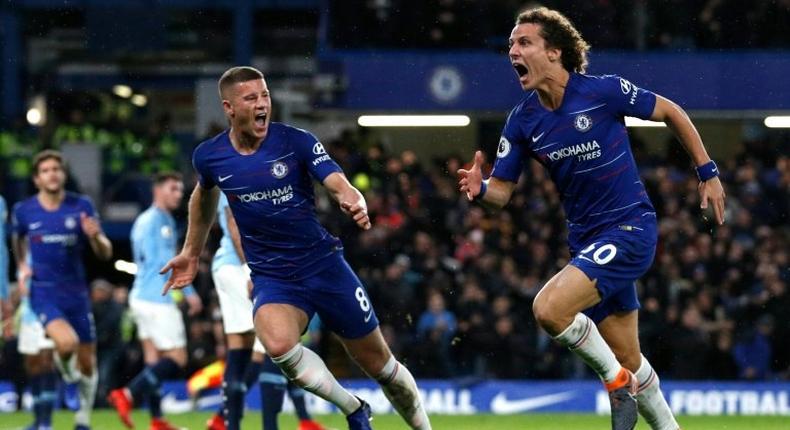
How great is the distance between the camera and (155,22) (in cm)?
2436

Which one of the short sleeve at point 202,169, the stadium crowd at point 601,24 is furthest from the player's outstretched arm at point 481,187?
the stadium crowd at point 601,24

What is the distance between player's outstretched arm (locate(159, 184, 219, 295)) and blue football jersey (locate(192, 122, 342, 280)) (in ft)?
0.93

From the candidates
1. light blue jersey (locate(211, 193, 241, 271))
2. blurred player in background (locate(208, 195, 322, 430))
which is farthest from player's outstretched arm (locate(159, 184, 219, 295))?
light blue jersey (locate(211, 193, 241, 271))

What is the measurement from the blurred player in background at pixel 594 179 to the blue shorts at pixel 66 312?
5.10 meters

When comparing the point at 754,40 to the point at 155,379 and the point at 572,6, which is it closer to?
the point at 572,6

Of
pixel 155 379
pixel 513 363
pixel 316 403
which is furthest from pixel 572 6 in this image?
pixel 155 379

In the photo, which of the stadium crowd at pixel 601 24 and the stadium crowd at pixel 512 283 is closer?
the stadium crowd at pixel 512 283

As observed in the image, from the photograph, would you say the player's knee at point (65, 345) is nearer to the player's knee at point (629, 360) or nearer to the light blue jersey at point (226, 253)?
the light blue jersey at point (226, 253)

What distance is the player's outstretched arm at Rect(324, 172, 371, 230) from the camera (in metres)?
7.46

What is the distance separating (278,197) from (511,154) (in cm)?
124

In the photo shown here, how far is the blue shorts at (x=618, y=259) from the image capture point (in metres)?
7.77

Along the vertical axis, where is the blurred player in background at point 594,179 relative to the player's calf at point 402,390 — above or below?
above

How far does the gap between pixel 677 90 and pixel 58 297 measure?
1140 cm

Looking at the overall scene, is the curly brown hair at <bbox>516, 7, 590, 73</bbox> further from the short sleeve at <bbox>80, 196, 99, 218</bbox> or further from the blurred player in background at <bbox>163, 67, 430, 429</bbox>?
the short sleeve at <bbox>80, 196, 99, 218</bbox>
